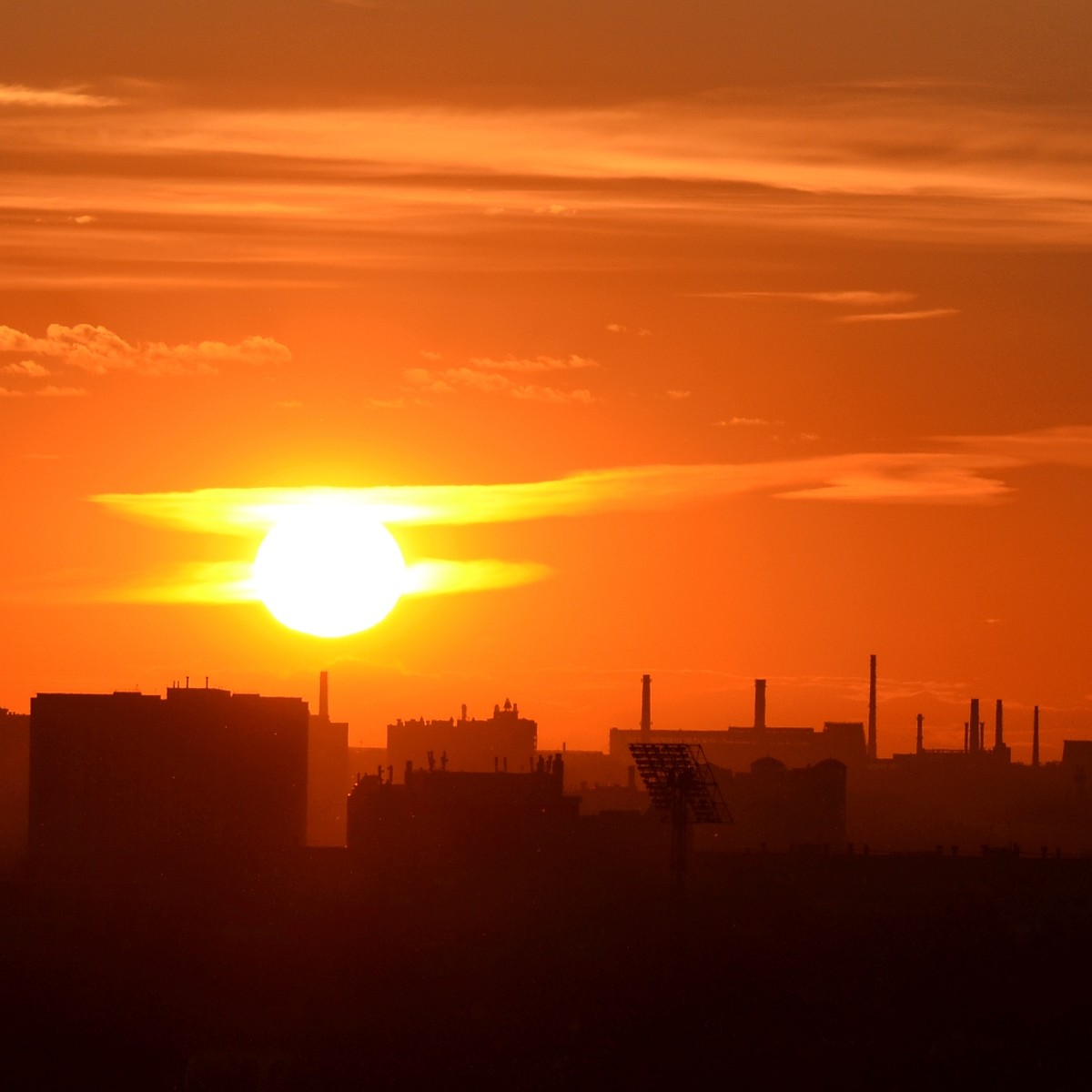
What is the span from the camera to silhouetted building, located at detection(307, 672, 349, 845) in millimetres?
171250

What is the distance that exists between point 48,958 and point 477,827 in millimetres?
24183

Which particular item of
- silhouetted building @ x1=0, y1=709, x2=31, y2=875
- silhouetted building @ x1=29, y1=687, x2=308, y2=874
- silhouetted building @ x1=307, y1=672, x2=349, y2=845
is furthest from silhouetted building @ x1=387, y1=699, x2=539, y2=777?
silhouetted building @ x1=29, y1=687, x2=308, y2=874

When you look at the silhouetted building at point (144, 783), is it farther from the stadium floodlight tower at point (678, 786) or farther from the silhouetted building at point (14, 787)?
the stadium floodlight tower at point (678, 786)

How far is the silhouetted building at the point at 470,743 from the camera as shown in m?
189

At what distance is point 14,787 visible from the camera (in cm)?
16950

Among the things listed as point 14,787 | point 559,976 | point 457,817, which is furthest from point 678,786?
point 14,787

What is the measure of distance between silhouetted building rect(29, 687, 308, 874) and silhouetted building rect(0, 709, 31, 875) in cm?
428

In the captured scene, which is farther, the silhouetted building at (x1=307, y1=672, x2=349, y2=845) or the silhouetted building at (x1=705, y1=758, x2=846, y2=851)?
the silhouetted building at (x1=307, y1=672, x2=349, y2=845)

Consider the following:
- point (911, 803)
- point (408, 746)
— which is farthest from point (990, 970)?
point (408, 746)

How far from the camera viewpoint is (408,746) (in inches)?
7785

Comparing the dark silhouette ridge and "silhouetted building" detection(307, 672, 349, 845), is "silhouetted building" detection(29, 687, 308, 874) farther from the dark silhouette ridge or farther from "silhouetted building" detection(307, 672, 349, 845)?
"silhouetted building" detection(307, 672, 349, 845)

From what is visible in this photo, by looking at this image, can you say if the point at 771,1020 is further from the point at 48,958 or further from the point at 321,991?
the point at 48,958

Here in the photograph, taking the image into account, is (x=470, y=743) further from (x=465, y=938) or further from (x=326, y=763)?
(x=465, y=938)

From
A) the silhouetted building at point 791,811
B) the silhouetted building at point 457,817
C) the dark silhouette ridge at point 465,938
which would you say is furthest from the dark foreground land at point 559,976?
the silhouetted building at point 791,811
